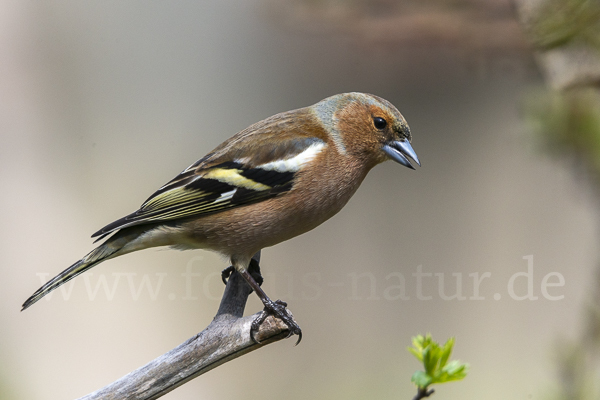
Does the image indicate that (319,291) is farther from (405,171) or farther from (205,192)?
(205,192)

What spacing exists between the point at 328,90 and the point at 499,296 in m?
1.96

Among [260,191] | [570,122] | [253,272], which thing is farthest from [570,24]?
[253,272]

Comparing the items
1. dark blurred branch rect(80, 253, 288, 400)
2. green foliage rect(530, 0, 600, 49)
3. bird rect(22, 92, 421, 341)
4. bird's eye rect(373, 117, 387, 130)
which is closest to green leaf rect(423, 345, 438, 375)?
dark blurred branch rect(80, 253, 288, 400)

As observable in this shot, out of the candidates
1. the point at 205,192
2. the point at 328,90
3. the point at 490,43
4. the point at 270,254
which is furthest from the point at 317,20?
the point at 205,192

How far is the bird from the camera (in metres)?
2.04

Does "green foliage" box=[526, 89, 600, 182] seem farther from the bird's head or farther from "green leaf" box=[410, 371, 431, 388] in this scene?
"green leaf" box=[410, 371, 431, 388]

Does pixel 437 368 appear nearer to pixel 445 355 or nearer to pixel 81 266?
pixel 445 355

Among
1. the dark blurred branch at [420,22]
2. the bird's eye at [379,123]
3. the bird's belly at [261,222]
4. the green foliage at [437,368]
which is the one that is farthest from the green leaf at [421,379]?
the dark blurred branch at [420,22]

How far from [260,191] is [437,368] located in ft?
4.02

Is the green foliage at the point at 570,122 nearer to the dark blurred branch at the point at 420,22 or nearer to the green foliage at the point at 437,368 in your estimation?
the green foliage at the point at 437,368

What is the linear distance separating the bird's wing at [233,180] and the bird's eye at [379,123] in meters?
0.24

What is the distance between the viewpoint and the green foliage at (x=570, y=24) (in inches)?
66.4

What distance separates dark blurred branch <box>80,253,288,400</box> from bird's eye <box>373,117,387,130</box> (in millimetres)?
914

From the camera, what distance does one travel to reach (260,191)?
2.08 m
